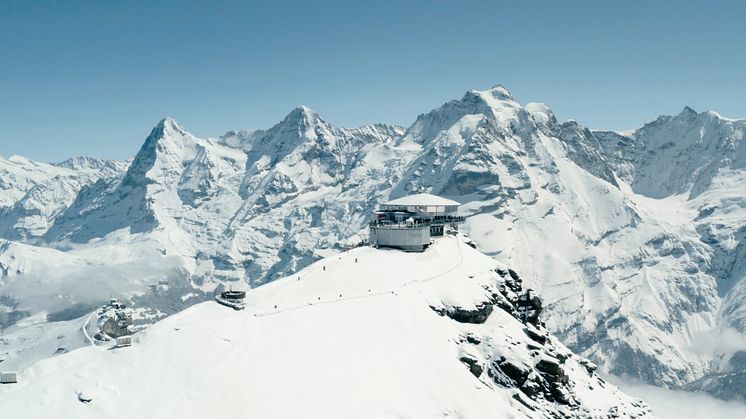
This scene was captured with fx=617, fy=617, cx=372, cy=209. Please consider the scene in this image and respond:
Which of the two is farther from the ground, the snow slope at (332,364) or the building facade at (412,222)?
the building facade at (412,222)

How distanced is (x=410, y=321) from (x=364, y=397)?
2318 centimetres

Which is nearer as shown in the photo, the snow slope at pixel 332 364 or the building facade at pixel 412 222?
the snow slope at pixel 332 364

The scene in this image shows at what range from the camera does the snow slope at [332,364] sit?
60.7 meters

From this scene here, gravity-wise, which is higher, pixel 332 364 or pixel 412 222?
pixel 412 222

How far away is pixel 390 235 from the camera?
140 metres

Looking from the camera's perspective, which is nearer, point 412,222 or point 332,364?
point 332,364

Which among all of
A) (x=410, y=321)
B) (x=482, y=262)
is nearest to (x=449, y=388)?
(x=410, y=321)

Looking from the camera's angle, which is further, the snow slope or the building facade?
the building facade

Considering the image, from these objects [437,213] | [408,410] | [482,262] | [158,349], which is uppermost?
[437,213]

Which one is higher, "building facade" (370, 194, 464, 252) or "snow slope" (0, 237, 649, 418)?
"building facade" (370, 194, 464, 252)

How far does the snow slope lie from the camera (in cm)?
6072

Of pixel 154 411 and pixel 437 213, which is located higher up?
pixel 437 213

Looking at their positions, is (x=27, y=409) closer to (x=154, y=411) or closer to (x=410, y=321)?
(x=154, y=411)

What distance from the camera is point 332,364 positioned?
238 ft
